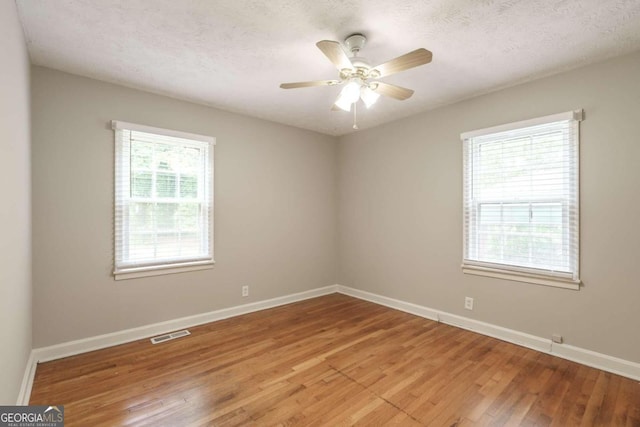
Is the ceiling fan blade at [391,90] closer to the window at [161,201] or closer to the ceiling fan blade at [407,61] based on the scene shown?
the ceiling fan blade at [407,61]

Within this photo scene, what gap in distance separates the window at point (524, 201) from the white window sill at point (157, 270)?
9.90 feet

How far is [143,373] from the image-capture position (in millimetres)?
2463

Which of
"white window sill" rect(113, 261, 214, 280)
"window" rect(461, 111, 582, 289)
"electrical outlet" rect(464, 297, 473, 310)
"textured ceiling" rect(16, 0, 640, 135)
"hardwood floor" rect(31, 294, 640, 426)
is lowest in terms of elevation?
"hardwood floor" rect(31, 294, 640, 426)

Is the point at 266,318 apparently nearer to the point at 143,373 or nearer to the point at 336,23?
the point at 143,373

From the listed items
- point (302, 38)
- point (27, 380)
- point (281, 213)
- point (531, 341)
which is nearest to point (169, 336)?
point (27, 380)

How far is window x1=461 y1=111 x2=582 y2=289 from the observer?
2723 millimetres

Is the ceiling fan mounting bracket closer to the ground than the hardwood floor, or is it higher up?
higher up

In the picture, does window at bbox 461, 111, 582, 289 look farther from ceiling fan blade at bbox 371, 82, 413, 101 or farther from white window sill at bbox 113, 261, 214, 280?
white window sill at bbox 113, 261, 214, 280

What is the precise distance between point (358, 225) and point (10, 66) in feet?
12.9

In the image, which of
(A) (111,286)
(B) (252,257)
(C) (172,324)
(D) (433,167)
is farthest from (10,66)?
(D) (433,167)

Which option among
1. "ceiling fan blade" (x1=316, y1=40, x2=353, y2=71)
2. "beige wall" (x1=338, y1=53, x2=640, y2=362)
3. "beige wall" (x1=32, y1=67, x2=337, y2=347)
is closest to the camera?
"ceiling fan blade" (x1=316, y1=40, x2=353, y2=71)

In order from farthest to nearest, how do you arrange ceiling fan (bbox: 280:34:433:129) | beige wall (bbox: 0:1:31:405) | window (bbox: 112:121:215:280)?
1. window (bbox: 112:121:215:280)
2. ceiling fan (bbox: 280:34:433:129)
3. beige wall (bbox: 0:1:31:405)

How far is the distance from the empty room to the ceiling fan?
2cm

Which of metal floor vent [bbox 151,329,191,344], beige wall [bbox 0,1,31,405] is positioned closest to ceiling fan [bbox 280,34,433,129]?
beige wall [bbox 0,1,31,405]
